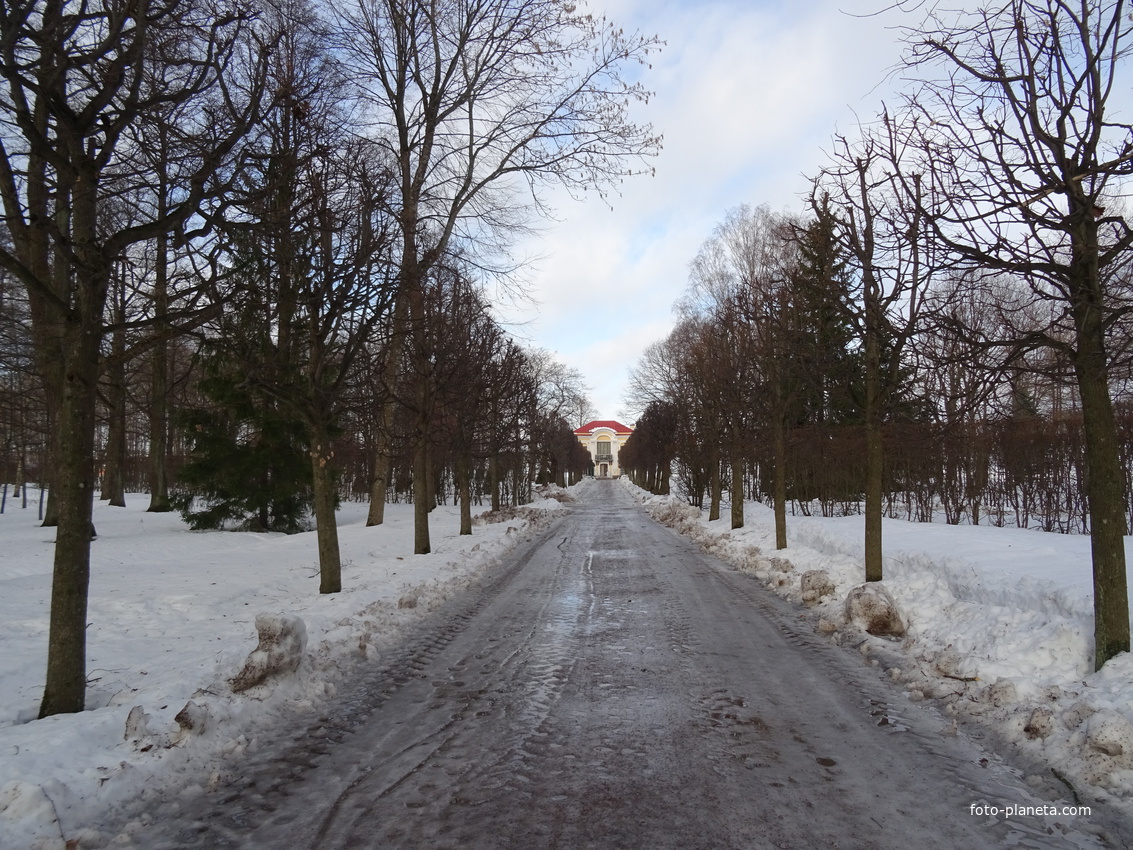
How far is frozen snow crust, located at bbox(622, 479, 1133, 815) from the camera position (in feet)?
13.5

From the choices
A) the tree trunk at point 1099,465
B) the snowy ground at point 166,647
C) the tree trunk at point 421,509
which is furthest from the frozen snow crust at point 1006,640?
the tree trunk at point 421,509

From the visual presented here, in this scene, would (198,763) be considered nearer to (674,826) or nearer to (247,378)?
(674,826)

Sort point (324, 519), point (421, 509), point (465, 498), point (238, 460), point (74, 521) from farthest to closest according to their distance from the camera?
point (465, 498), point (238, 460), point (421, 509), point (324, 519), point (74, 521)

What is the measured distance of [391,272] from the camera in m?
9.89

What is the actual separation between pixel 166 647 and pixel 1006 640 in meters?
7.65

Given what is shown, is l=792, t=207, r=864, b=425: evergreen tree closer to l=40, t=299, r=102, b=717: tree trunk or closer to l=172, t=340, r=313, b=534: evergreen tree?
l=40, t=299, r=102, b=717: tree trunk

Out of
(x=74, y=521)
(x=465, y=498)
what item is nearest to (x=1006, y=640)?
(x=74, y=521)

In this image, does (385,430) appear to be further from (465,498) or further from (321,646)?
(321,646)

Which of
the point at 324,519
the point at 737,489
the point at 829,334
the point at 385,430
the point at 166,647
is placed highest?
the point at 829,334

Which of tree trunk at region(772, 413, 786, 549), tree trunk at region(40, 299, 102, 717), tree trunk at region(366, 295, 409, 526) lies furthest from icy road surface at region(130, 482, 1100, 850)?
tree trunk at region(366, 295, 409, 526)

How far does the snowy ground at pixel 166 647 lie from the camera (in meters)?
3.69

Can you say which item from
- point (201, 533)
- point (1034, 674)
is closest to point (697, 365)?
point (201, 533)

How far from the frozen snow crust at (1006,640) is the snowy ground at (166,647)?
488 cm

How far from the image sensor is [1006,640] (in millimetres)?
5961
